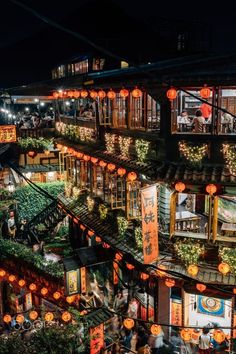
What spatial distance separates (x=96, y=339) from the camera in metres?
13.6

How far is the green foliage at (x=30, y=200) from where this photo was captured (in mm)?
32688

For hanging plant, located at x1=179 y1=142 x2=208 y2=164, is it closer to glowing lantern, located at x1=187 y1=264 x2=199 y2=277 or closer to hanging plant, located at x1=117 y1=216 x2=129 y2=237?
glowing lantern, located at x1=187 y1=264 x2=199 y2=277

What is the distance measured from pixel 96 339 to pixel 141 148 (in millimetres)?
8246

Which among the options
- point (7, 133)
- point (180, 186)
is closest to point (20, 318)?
point (180, 186)

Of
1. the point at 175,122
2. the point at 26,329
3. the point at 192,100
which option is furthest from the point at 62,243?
the point at 175,122

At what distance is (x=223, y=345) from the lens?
1576cm

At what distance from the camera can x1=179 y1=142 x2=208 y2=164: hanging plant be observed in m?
14.3

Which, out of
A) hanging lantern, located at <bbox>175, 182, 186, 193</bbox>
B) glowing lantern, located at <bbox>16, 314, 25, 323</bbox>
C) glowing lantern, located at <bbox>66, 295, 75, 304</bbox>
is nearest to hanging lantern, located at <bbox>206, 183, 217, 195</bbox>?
hanging lantern, located at <bbox>175, 182, 186, 193</bbox>

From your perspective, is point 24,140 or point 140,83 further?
point 24,140

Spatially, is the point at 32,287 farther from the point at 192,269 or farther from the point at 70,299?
the point at 192,269

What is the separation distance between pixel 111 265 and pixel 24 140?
51.3ft

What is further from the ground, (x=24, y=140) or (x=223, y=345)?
(x=24, y=140)

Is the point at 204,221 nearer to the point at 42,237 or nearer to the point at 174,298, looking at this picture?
the point at 174,298

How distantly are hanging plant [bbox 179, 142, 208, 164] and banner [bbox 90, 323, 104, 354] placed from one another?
733 centimetres
